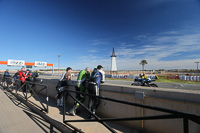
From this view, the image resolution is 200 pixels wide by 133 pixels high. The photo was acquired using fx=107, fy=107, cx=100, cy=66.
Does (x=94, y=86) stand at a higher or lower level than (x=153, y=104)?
higher

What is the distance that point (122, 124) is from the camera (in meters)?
3.39

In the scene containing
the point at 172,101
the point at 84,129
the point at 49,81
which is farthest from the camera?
the point at 49,81

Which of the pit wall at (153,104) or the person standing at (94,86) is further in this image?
the person standing at (94,86)

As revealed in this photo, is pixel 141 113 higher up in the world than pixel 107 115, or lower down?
higher up

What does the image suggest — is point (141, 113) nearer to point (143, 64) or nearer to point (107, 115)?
point (107, 115)

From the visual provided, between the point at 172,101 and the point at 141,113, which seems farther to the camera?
the point at 141,113

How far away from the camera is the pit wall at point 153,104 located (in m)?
2.37

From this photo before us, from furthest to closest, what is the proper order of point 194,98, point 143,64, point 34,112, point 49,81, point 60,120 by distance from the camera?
point 143,64, point 49,81, point 34,112, point 60,120, point 194,98

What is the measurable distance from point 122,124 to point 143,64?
2957 inches

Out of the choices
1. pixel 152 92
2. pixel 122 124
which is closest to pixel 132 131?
pixel 122 124

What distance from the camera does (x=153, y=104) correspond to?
287 centimetres

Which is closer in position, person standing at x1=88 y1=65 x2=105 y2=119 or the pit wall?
the pit wall

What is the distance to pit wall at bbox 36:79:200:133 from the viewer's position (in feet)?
7.76

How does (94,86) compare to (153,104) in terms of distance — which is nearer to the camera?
(153,104)
